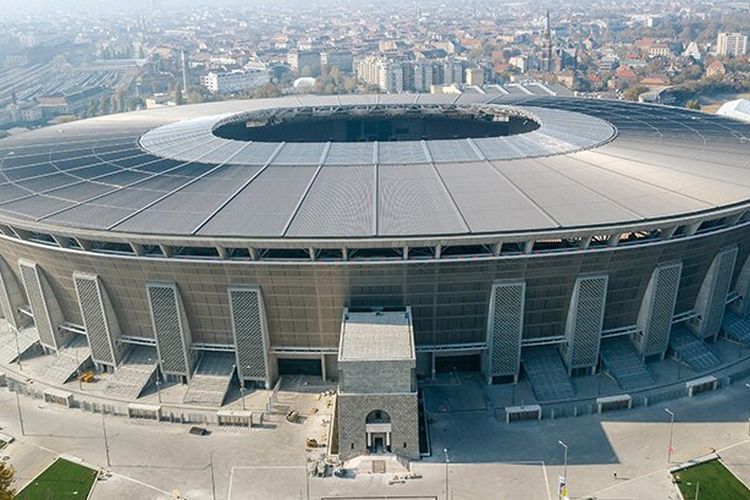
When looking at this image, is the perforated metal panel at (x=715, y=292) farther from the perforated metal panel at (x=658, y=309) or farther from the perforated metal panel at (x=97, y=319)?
the perforated metal panel at (x=97, y=319)

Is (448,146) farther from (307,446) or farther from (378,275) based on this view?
(307,446)

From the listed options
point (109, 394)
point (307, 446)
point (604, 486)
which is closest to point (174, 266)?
point (109, 394)

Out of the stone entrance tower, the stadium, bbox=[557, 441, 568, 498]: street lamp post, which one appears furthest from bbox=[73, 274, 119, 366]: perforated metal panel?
bbox=[557, 441, 568, 498]: street lamp post

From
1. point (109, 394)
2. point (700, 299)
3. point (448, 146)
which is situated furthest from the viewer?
point (448, 146)

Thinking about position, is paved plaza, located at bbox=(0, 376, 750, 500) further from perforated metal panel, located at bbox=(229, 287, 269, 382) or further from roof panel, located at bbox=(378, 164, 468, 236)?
roof panel, located at bbox=(378, 164, 468, 236)

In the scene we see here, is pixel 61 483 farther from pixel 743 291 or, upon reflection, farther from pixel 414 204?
pixel 743 291

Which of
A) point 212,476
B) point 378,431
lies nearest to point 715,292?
point 378,431

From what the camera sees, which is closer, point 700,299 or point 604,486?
point 604,486
